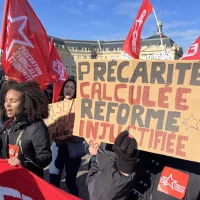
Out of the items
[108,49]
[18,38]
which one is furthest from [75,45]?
[18,38]

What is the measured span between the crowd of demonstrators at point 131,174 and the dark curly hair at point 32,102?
0.94 m

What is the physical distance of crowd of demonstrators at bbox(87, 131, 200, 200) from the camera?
1445 millimetres

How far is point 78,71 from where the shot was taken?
1.98 m

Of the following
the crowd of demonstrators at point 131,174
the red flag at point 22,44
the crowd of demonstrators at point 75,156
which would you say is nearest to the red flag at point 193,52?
the crowd of demonstrators at point 75,156

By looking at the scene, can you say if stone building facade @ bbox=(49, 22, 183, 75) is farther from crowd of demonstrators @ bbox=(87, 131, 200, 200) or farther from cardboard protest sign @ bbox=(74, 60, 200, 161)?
crowd of demonstrators @ bbox=(87, 131, 200, 200)

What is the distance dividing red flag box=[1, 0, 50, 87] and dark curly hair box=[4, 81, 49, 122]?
4.39 feet

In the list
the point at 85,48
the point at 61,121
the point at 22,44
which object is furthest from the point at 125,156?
the point at 85,48

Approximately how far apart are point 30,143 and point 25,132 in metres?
0.10

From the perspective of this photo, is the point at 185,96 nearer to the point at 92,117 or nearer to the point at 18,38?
the point at 92,117

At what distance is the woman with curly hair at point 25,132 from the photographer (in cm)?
227

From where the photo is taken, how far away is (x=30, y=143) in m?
2.30

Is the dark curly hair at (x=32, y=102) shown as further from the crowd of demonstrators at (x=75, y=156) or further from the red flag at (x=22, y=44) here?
the red flag at (x=22, y=44)

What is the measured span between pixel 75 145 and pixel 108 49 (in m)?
90.1

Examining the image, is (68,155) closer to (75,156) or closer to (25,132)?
(75,156)
